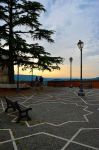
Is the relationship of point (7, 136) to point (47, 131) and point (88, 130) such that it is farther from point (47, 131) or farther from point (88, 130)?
point (88, 130)

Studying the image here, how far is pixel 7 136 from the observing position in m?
11.3

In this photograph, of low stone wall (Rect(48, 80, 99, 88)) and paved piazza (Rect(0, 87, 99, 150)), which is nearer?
paved piazza (Rect(0, 87, 99, 150))

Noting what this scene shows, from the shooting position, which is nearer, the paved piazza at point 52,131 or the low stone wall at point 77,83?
the paved piazza at point 52,131

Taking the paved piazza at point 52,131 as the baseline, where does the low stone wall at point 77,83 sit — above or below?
above

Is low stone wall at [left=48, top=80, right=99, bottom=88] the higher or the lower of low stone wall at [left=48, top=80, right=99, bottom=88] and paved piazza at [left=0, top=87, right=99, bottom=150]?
the higher

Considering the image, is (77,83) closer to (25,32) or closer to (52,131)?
(25,32)

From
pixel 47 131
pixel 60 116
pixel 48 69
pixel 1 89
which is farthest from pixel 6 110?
pixel 48 69

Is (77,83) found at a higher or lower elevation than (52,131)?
higher

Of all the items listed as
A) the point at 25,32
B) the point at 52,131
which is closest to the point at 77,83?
the point at 25,32

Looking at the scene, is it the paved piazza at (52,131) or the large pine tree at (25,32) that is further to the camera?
the large pine tree at (25,32)

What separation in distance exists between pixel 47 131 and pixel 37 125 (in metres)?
1.33

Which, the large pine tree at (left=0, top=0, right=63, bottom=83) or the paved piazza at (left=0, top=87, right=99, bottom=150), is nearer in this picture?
the paved piazza at (left=0, top=87, right=99, bottom=150)

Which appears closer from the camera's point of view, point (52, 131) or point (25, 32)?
point (52, 131)

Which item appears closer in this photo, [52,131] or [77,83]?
[52,131]
